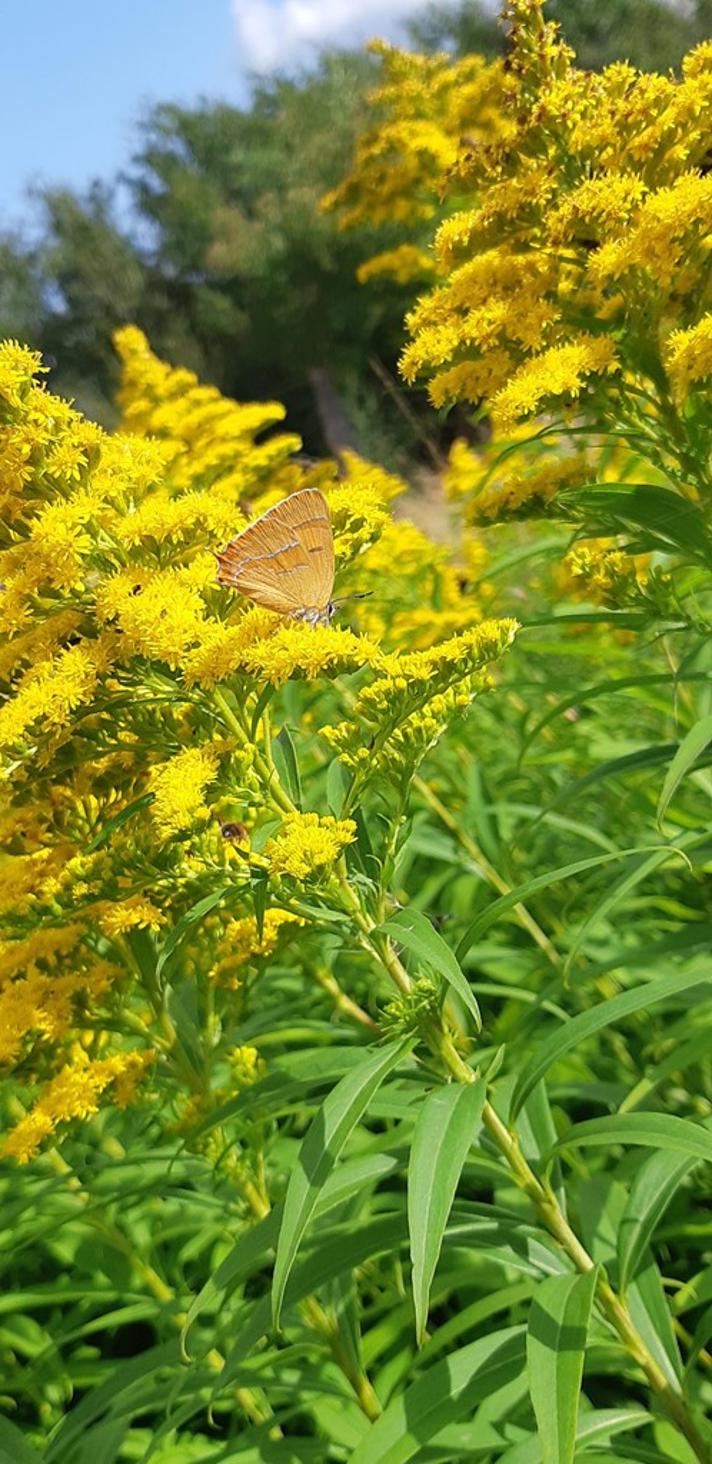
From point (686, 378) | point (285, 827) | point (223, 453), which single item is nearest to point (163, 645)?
point (285, 827)

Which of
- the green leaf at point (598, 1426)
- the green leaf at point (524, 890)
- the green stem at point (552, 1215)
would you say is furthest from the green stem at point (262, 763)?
the green leaf at point (598, 1426)

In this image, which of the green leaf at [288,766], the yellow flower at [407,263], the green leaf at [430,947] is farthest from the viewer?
the yellow flower at [407,263]

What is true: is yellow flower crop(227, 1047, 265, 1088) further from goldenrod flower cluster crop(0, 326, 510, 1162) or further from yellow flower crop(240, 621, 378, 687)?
yellow flower crop(240, 621, 378, 687)

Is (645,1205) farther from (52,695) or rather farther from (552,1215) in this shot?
(52,695)

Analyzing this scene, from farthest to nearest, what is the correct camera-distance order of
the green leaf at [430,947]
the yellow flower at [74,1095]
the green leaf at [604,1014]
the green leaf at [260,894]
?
the yellow flower at [74,1095], the green leaf at [260,894], the green leaf at [604,1014], the green leaf at [430,947]

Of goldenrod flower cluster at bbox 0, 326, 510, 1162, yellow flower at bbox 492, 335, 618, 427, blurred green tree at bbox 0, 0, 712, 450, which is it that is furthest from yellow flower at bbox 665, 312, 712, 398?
blurred green tree at bbox 0, 0, 712, 450

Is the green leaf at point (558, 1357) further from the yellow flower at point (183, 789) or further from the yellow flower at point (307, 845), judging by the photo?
the yellow flower at point (183, 789)
